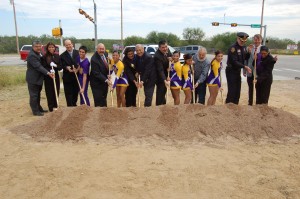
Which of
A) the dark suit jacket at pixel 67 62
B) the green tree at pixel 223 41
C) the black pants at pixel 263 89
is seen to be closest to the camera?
the black pants at pixel 263 89

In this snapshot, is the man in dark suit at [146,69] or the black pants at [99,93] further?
the black pants at [99,93]

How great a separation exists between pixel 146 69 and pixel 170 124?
1.41 metres

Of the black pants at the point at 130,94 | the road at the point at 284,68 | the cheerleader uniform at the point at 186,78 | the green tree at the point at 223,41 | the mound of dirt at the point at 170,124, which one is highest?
the green tree at the point at 223,41

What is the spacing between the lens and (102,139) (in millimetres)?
5195

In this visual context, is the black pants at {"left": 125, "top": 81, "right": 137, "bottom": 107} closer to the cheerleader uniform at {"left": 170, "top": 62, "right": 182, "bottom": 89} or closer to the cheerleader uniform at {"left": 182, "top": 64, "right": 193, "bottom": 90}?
the cheerleader uniform at {"left": 170, "top": 62, "right": 182, "bottom": 89}

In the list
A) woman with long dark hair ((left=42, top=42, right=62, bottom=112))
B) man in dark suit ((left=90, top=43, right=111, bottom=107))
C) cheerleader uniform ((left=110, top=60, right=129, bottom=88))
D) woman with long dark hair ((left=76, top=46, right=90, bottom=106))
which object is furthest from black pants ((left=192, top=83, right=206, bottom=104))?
woman with long dark hair ((left=42, top=42, right=62, bottom=112))

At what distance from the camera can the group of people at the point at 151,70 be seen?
246 inches

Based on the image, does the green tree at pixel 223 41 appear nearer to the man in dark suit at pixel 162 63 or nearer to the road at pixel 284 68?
the road at pixel 284 68

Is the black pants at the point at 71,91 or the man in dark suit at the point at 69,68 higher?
the man in dark suit at the point at 69,68

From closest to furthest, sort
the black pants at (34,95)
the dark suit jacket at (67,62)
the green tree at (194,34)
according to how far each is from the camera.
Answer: the dark suit jacket at (67,62), the black pants at (34,95), the green tree at (194,34)

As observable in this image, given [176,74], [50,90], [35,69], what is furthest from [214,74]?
[35,69]

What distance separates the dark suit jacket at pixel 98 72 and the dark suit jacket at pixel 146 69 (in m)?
0.73

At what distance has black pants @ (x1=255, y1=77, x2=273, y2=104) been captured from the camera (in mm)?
6398

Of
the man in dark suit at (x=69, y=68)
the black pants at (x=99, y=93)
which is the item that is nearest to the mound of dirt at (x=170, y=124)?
the black pants at (x=99, y=93)
